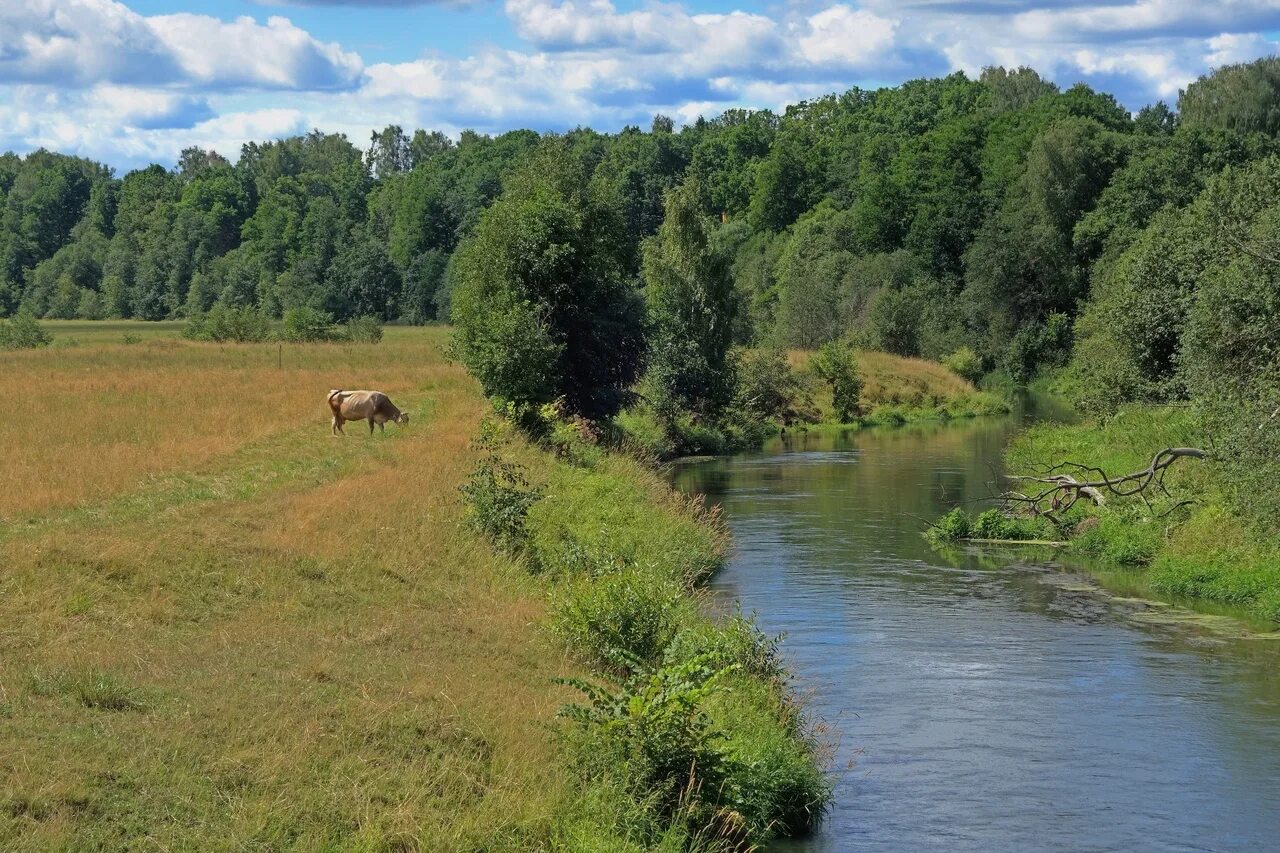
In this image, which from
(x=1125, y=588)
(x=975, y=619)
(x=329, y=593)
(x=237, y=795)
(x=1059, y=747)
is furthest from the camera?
(x=1125, y=588)

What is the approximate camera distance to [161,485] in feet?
89.7

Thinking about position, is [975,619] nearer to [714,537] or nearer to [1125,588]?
[1125,588]

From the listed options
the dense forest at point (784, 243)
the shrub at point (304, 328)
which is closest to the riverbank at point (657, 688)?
the dense forest at point (784, 243)

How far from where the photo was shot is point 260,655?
16.7 m

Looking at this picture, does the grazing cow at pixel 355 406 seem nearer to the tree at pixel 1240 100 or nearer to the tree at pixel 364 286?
the tree at pixel 1240 100

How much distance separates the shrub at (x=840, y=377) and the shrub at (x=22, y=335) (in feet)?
130

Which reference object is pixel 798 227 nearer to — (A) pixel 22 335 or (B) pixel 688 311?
(B) pixel 688 311

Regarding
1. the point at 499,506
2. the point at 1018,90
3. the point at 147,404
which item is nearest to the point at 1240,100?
the point at 1018,90

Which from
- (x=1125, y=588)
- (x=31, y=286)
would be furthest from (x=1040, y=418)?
(x=31, y=286)

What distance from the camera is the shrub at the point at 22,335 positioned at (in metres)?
73.3

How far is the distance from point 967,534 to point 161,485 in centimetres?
1917

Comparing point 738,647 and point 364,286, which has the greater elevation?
point 364,286

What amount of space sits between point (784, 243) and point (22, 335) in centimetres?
6694

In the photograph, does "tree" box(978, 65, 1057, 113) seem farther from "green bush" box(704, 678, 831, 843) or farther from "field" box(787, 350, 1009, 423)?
"green bush" box(704, 678, 831, 843)
